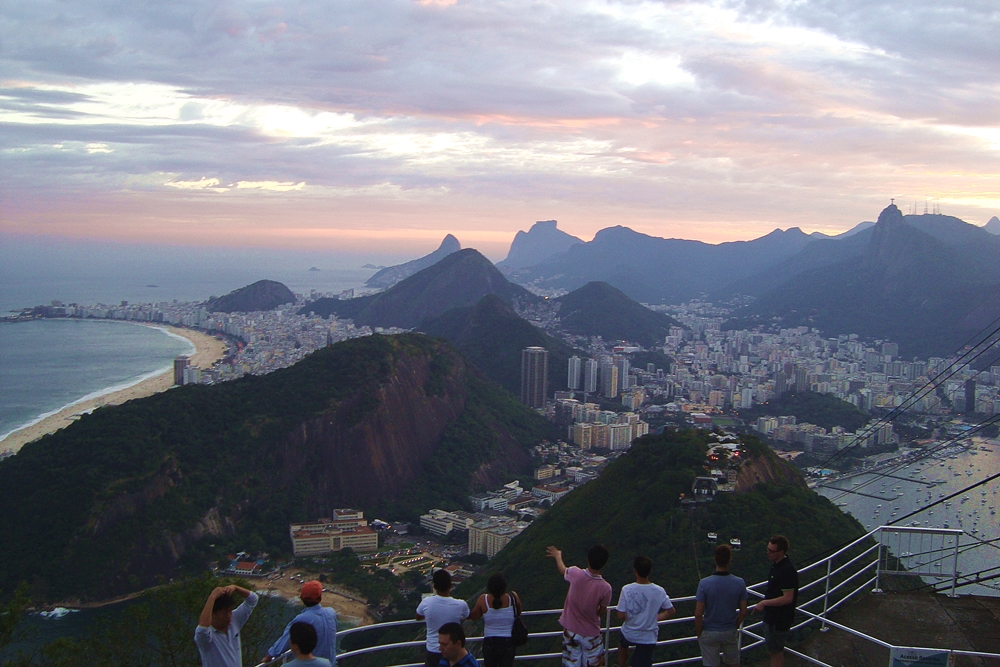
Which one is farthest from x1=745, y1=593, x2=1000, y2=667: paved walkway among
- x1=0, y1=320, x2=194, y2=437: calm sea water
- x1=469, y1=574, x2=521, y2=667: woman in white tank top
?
x1=0, y1=320, x2=194, y2=437: calm sea water

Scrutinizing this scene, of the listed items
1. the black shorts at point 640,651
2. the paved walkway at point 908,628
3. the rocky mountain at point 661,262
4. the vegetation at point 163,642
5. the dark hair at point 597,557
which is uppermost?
the rocky mountain at point 661,262

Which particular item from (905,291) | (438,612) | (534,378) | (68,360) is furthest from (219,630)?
(905,291)

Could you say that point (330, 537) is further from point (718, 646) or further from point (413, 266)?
point (413, 266)

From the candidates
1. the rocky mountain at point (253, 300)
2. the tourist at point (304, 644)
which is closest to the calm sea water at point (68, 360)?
the rocky mountain at point (253, 300)

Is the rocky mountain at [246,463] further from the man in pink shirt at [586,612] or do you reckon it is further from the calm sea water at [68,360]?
the man in pink shirt at [586,612]

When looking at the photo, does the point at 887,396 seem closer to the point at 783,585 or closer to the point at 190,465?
the point at 190,465

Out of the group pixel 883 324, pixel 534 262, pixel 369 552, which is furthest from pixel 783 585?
pixel 534 262

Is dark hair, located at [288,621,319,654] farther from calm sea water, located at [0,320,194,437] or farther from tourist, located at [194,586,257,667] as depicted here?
calm sea water, located at [0,320,194,437]
